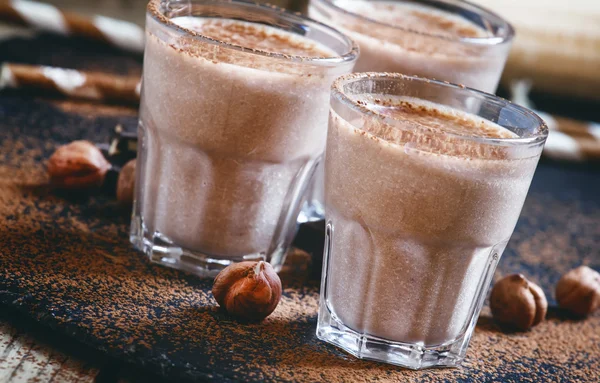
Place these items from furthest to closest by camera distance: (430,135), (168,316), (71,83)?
1. (71,83)
2. (168,316)
3. (430,135)

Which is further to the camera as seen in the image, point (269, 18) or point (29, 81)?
point (29, 81)

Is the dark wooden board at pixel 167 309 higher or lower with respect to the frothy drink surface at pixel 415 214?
lower

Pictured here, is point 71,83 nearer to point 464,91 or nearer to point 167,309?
point 167,309

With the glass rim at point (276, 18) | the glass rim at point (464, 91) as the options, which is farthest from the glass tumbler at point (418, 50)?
the glass rim at point (464, 91)

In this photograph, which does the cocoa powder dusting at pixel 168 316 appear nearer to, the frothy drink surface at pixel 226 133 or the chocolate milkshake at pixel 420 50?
the frothy drink surface at pixel 226 133

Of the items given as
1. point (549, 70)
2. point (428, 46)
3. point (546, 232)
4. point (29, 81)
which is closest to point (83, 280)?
point (428, 46)

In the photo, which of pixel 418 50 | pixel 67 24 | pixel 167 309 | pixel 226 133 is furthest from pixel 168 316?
pixel 67 24

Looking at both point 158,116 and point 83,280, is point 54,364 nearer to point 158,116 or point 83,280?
point 83,280
